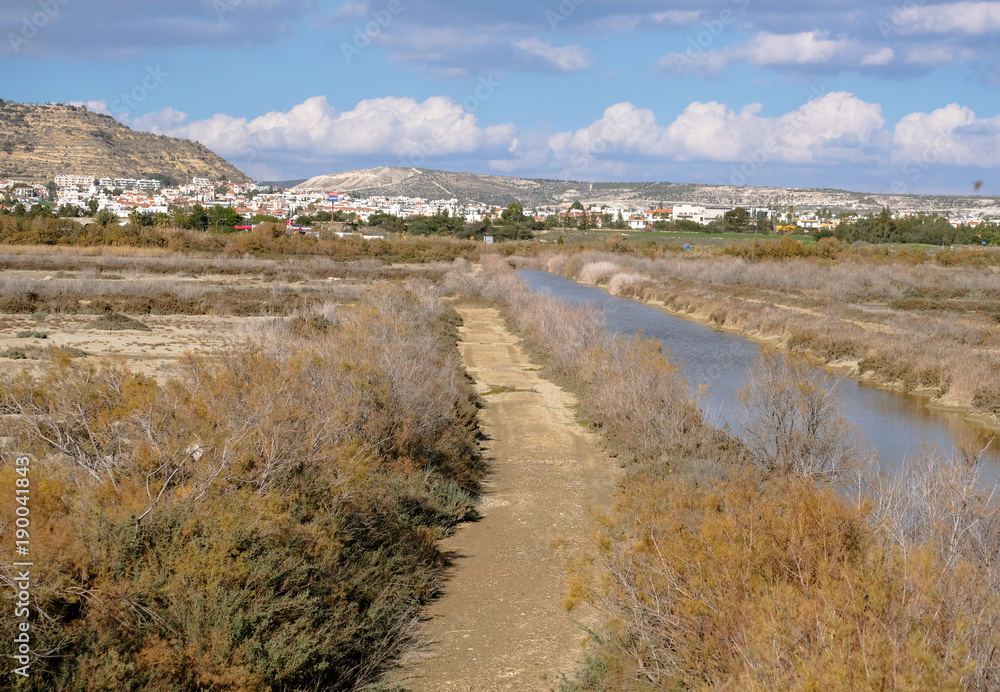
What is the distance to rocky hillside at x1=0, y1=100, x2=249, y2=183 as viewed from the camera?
155875 millimetres

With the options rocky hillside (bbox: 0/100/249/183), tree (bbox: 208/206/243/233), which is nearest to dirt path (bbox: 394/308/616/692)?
tree (bbox: 208/206/243/233)

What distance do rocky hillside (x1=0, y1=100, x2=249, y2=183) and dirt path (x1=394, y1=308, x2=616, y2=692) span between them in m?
156

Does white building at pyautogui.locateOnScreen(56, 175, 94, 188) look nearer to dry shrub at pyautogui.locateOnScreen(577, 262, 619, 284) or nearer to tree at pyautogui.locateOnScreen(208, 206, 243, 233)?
tree at pyautogui.locateOnScreen(208, 206, 243, 233)

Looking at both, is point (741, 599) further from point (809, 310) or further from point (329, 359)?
point (809, 310)

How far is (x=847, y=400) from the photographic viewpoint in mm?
21984

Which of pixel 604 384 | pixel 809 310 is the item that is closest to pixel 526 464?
pixel 604 384

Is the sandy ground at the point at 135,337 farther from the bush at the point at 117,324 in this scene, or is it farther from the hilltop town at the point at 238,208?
the hilltop town at the point at 238,208

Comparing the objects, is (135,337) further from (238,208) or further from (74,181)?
(74,181)

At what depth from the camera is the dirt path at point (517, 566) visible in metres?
7.09

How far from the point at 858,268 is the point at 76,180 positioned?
13734 centimetres

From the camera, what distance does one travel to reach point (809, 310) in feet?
133

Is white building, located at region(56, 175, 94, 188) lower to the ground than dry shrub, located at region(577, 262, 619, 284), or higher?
higher

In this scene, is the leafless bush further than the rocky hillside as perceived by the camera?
No
